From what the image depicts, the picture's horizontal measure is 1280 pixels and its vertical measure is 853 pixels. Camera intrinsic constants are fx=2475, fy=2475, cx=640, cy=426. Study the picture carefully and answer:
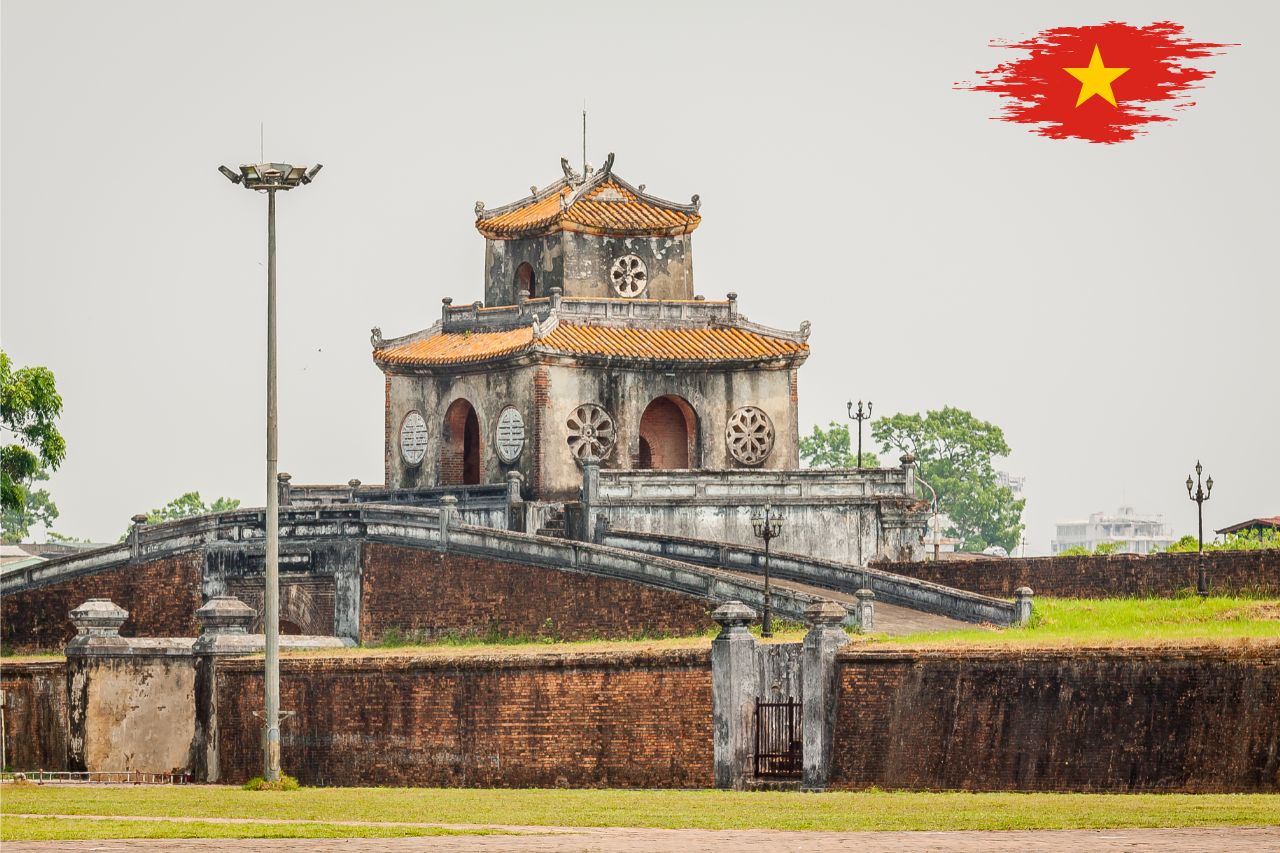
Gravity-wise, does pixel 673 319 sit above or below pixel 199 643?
above

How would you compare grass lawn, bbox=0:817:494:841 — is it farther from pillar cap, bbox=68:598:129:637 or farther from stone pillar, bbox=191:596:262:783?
pillar cap, bbox=68:598:129:637

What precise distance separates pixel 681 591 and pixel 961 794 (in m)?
12.6

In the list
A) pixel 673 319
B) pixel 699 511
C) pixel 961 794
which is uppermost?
pixel 673 319

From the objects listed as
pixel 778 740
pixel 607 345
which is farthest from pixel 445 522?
pixel 778 740

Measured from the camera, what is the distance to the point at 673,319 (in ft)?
194

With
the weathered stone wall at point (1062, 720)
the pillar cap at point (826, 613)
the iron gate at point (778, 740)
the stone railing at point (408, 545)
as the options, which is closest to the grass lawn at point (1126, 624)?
the weathered stone wall at point (1062, 720)

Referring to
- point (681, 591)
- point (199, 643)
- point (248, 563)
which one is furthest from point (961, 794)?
point (248, 563)

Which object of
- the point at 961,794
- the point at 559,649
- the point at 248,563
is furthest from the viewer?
the point at 248,563

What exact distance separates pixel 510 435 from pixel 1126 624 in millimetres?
18904

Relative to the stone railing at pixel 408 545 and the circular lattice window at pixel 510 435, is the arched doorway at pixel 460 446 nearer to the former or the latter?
the circular lattice window at pixel 510 435

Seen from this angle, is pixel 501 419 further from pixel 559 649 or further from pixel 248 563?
pixel 559 649

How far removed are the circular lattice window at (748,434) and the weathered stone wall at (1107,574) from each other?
815cm

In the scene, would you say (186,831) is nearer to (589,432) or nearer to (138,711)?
(138,711)

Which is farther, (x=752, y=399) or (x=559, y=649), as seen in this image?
(x=752, y=399)
